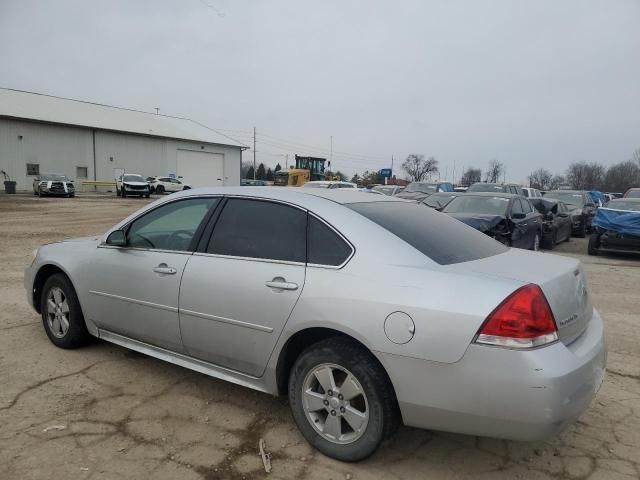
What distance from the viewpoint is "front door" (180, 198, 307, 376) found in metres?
2.96

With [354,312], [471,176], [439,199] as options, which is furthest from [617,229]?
[471,176]

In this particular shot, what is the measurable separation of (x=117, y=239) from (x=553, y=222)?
39.9ft

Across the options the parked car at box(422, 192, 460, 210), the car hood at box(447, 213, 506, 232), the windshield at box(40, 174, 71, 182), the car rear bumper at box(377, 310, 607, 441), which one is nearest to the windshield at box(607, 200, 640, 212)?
the parked car at box(422, 192, 460, 210)

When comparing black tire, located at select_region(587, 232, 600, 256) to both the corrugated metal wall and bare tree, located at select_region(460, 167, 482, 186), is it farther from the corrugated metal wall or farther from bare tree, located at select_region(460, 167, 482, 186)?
bare tree, located at select_region(460, 167, 482, 186)

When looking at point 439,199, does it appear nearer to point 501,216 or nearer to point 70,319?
point 501,216

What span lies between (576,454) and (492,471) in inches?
23.6

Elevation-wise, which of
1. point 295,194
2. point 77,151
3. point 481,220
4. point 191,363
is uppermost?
point 77,151

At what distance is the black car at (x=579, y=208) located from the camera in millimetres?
16797

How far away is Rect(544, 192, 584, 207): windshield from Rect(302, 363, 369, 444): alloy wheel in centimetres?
1734

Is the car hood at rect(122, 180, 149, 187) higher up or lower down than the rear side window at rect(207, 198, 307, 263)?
lower down

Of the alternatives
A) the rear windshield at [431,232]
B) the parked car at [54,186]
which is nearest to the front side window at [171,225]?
the rear windshield at [431,232]

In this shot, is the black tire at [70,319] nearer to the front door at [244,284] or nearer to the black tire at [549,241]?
the front door at [244,284]

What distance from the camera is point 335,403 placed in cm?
279

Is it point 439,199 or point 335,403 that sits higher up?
point 439,199
